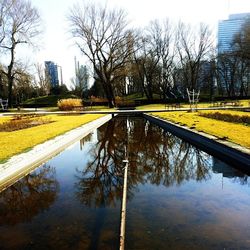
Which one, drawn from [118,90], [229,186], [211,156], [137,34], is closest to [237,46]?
[137,34]

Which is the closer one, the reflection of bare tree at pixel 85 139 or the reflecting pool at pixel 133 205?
the reflecting pool at pixel 133 205

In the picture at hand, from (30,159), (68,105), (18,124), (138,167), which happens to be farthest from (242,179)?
(68,105)

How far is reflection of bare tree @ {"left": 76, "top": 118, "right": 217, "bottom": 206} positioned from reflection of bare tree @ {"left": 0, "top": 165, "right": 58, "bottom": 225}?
0.83 meters

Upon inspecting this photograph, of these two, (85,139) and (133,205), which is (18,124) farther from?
(133,205)

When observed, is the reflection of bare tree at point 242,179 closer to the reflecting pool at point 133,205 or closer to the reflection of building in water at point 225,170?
the reflecting pool at point 133,205

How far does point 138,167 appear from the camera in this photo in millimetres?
9680

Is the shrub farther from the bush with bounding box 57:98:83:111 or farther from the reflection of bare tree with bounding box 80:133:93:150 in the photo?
the bush with bounding box 57:98:83:111

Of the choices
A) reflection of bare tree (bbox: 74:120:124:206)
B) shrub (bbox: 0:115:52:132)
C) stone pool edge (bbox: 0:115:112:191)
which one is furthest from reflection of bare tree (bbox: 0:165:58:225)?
shrub (bbox: 0:115:52:132)

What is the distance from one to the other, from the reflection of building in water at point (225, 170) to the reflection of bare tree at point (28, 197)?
16.5 ft

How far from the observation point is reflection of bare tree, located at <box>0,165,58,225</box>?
6.11 m

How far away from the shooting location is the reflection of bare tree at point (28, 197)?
611 centimetres

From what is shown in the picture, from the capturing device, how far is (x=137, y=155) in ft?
37.9

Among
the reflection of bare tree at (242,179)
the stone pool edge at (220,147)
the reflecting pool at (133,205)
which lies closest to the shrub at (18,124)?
the reflecting pool at (133,205)

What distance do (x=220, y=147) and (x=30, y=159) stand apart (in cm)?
691
